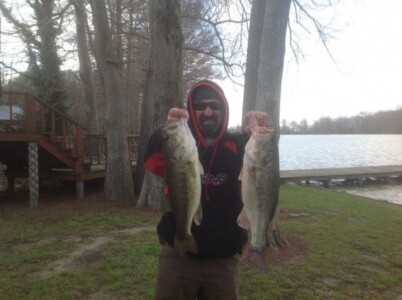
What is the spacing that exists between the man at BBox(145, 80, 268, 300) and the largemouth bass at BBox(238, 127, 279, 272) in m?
0.32

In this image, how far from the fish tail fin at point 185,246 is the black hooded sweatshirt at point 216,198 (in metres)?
0.18

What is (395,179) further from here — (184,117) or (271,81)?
(184,117)

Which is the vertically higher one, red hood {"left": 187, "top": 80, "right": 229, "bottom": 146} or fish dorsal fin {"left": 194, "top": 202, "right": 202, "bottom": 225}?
red hood {"left": 187, "top": 80, "right": 229, "bottom": 146}

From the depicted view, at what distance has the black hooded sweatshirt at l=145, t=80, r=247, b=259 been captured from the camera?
111 inches

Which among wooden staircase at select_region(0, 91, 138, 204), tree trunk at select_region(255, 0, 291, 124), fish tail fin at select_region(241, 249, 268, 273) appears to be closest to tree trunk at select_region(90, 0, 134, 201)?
wooden staircase at select_region(0, 91, 138, 204)

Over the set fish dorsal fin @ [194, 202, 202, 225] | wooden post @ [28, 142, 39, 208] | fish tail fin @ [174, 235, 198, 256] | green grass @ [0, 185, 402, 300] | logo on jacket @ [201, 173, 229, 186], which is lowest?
green grass @ [0, 185, 402, 300]

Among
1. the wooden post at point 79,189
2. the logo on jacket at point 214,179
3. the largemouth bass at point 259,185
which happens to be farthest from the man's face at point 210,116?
the wooden post at point 79,189

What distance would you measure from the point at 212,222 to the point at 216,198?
19cm

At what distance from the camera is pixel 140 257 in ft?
20.6

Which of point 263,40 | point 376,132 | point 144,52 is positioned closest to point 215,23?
point 263,40

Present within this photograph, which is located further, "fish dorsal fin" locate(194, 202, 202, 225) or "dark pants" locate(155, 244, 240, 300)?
"dark pants" locate(155, 244, 240, 300)

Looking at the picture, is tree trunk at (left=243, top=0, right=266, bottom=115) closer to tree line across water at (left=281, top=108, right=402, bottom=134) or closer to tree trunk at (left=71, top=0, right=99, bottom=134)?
tree trunk at (left=71, top=0, right=99, bottom=134)

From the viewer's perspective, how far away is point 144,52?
19.2 metres

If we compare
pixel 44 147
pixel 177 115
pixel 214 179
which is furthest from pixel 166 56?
pixel 177 115
